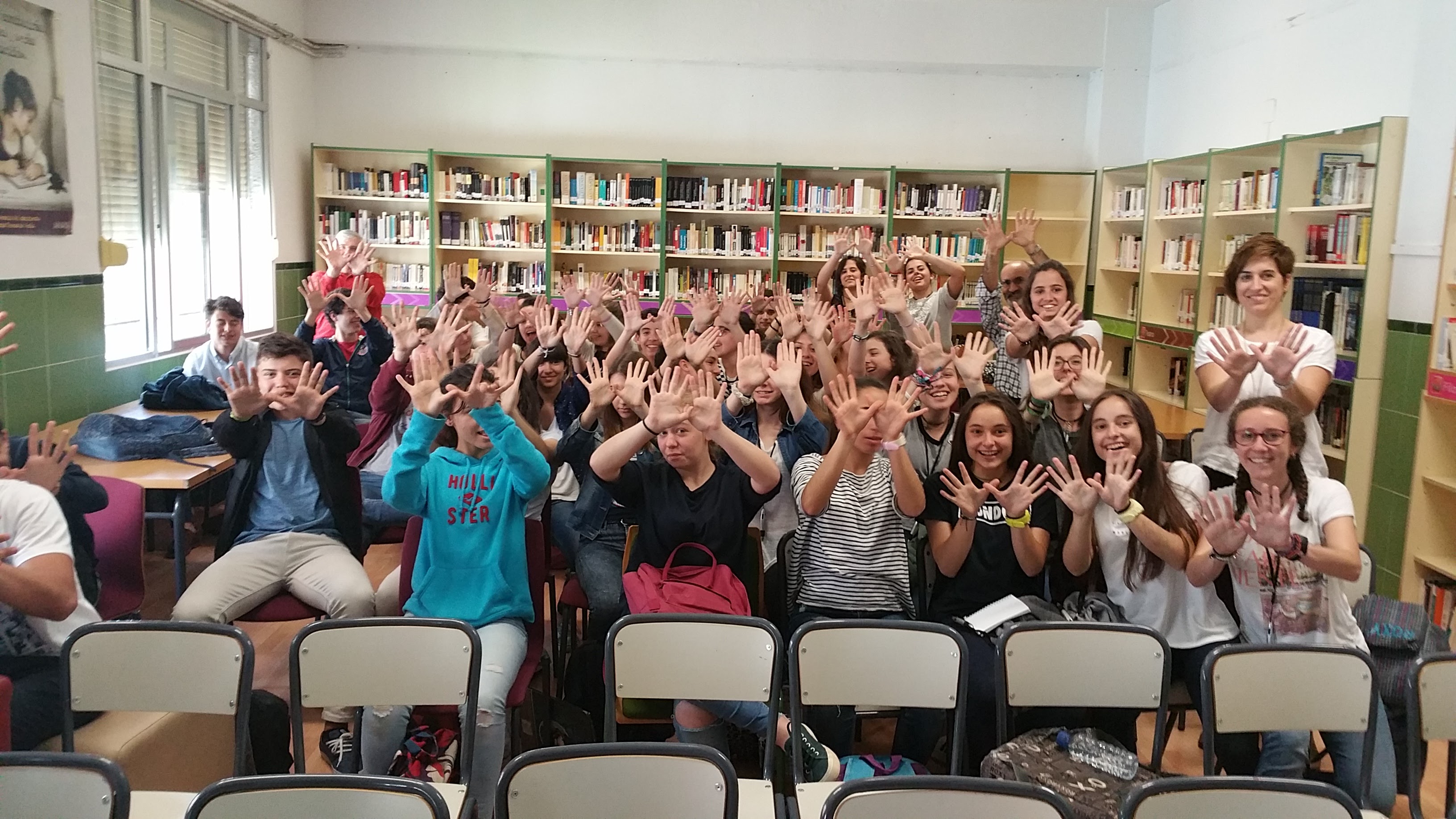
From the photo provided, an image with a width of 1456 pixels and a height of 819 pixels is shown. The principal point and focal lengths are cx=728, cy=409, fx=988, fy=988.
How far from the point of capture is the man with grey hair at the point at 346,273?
18.2 feet

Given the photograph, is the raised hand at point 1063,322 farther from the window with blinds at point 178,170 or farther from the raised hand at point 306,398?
the window with blinds at point 178,170

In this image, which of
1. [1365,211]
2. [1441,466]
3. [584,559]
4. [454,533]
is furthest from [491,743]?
[1365,211]

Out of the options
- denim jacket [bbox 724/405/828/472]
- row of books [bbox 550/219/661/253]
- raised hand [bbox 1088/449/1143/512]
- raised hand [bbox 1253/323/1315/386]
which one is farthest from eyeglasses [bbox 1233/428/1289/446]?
row of books [bbox 550/219/661/253]

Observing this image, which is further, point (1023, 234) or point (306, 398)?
point (1023, 234)

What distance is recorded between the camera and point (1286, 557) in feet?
8.50

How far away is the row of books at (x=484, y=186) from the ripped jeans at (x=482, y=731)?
5.80 m

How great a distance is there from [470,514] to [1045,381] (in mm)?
2068

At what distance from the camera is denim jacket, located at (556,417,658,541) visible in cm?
343

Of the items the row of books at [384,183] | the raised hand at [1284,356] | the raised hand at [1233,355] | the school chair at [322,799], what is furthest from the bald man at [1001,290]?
the row of books at [384,183]

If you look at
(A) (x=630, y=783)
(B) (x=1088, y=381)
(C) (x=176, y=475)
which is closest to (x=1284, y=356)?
(B) (x=1088, y=381)

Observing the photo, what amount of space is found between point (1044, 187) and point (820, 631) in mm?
6840

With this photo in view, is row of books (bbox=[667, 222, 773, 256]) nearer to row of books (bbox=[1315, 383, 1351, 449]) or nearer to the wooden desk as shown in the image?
row of books (bbox=[1315, 383, 1351, 449])

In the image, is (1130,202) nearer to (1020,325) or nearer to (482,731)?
(1020,325)

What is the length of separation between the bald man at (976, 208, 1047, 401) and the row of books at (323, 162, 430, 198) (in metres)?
4.52
